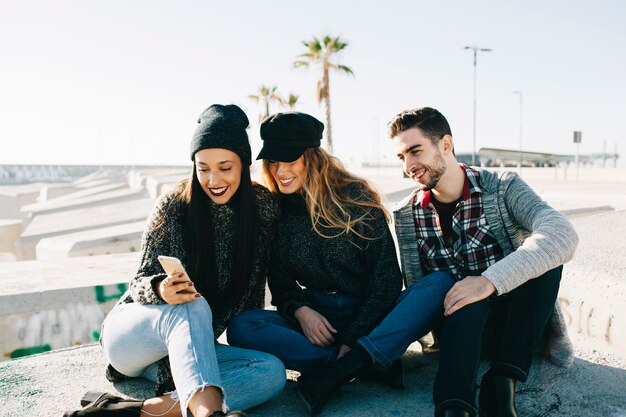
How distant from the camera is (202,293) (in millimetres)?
2760

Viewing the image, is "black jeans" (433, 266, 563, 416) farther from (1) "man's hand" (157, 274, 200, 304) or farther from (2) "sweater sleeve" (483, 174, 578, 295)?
(1) "man's hand" (157, 274, 200, 304)

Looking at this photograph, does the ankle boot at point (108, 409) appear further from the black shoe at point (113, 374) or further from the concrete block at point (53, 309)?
the concrete block at point (53, 309)

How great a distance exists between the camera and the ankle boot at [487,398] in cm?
213

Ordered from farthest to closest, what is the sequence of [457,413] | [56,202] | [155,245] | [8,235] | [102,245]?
1. [56,202]
2. [8,235]
3. [102,245]
4. [155,245]
5. [457,413]

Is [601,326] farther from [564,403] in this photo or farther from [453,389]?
A: [453,389]

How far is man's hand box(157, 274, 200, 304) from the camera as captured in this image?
2230 mm

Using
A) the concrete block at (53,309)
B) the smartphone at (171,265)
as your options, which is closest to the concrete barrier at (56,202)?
the concrete block at (53,309)

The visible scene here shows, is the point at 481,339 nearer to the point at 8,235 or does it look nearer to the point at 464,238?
the point at 464,238

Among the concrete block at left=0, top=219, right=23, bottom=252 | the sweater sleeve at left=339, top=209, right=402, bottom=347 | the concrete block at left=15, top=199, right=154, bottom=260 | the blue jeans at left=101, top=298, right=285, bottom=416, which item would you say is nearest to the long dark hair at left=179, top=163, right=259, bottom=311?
the blue jeans at left=101, top=298, right=285, bottom=416

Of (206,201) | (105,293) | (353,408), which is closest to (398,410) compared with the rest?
(353,408)

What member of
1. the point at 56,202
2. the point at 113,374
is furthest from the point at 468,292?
the point at 56,202

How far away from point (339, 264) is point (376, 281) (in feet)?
0.76

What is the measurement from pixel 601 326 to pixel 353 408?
215 centimetres

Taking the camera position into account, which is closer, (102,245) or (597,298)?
(597,298)
